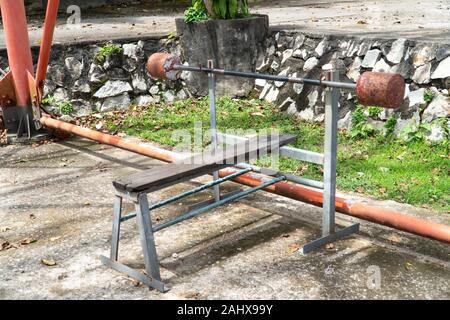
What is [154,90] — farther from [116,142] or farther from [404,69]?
[404,69]

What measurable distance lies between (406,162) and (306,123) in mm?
1758

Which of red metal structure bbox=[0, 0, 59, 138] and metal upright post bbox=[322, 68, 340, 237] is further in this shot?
red metal structure bbox=[0, 0, 59, 138]

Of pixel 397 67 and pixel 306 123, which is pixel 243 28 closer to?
pixel 306 123

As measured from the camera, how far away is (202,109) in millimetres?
7766

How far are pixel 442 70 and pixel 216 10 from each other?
Result: 10.4 ft

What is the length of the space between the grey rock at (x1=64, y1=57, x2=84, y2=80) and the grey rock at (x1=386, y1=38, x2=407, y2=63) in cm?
383

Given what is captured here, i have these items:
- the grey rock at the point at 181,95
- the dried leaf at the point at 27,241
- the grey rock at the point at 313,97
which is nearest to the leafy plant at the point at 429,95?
the grey rock at the point at 313,97

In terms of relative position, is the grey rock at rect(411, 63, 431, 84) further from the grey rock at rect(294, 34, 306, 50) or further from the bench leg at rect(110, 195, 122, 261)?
the bench leg at rect(110, 195, 122, 261)

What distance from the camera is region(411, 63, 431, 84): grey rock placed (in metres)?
5.96

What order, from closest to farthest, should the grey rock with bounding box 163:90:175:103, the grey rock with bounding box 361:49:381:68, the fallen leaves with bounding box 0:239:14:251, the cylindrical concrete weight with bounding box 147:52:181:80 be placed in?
1. the fallen leaves with bounding box 0:239:14:251
2. the cylindrical concrete weight with bounding box 147:52:181:80
3. the grey rock with bounding box 361:49:381:68
4. the grey rock with bounding box 163:90:175:103

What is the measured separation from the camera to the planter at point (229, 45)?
7821 millimetres

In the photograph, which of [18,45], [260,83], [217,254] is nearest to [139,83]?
[260,83]

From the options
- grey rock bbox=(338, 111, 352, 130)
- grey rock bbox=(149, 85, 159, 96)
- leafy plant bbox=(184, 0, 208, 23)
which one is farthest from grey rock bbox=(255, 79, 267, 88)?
grey rock bbox=(338, 111, 352, 130)
